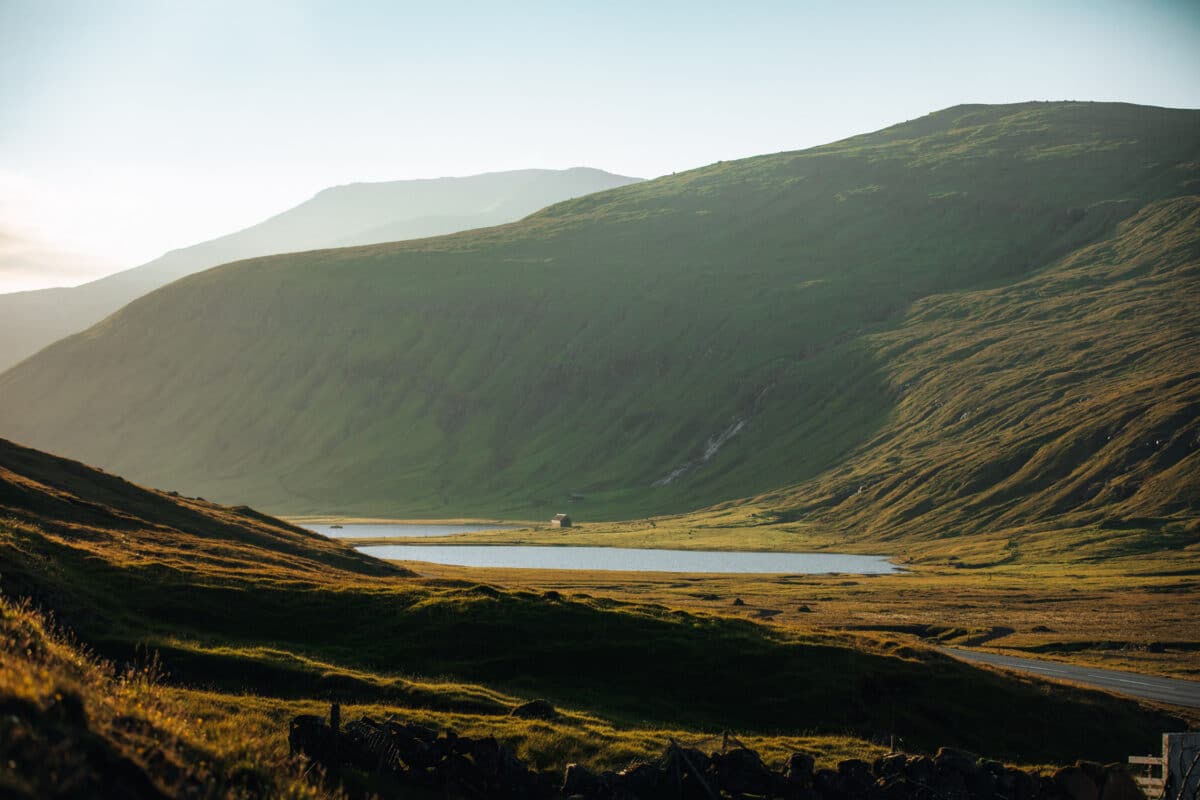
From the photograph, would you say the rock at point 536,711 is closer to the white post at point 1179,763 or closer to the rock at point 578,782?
the rock at point 578,782

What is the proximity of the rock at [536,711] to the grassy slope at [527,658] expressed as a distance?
3.54 feet

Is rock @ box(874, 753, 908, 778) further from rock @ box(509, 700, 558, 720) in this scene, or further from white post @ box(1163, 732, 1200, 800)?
rock @ box(509, 700, 558, 720)

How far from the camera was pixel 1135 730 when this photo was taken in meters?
54.2

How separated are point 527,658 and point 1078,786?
28.9m

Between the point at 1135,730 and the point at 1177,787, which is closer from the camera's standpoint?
the point at 1177,787

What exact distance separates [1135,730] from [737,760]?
30.3m

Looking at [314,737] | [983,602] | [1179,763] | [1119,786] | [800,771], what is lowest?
[983,602]

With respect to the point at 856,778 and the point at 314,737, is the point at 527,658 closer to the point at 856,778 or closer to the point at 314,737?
the point at 314,737

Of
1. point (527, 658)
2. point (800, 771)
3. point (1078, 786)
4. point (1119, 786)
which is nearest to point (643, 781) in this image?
point (800, 771)

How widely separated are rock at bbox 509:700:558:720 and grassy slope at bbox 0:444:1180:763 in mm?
1078

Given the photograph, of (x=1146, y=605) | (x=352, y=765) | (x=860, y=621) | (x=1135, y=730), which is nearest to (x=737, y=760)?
(x=352, y=765)

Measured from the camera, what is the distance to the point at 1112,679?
78562 mm

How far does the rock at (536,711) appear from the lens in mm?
42844

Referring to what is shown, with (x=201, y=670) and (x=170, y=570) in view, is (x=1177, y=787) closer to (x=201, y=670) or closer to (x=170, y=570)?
(x=201, y=670)
